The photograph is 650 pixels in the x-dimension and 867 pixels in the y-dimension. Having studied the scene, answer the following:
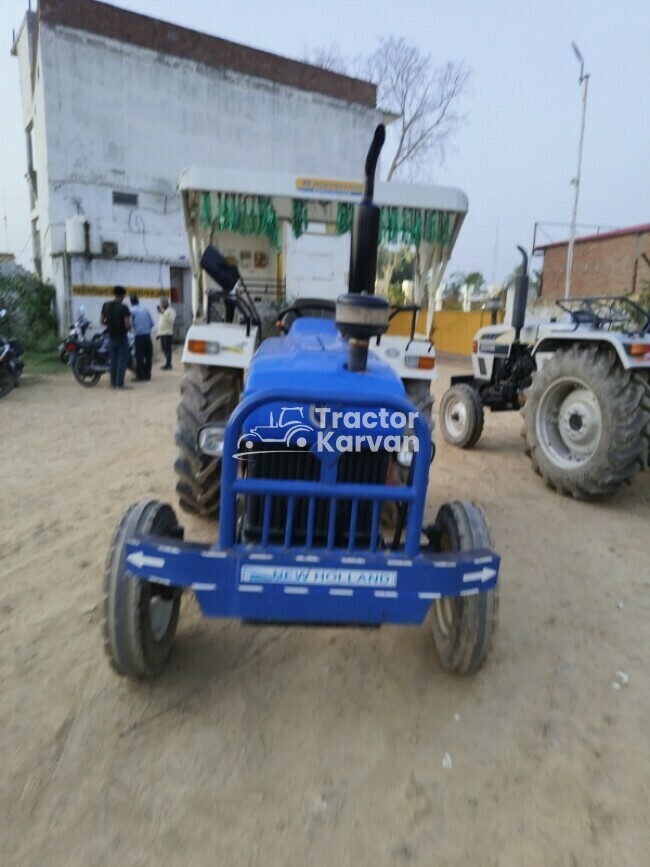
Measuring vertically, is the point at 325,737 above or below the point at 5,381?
below

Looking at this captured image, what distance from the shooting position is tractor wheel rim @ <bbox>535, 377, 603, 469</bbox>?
17.0 ft

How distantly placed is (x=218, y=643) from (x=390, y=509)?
134 centimetres

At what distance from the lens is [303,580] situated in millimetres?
2131

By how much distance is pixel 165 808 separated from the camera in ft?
6.42

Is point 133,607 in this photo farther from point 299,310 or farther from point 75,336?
point 75,336

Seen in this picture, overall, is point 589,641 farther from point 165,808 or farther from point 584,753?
point 165,808

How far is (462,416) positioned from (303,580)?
16.8 ft

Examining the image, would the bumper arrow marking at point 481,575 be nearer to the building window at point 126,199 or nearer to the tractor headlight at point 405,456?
the tractor headlight at point 405,456

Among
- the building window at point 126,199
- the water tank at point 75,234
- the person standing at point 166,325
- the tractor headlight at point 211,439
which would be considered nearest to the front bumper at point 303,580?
the tractor headlight at point 211,439

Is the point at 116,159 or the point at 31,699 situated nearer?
the point at 31,699

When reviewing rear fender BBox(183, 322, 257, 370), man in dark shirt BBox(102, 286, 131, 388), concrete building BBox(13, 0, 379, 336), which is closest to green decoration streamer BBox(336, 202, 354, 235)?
rear fender BBox(183, 322, 257, 370)

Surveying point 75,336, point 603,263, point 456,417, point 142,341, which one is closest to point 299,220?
point 456,417

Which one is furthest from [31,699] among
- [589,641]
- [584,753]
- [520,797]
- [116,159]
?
[116,159]

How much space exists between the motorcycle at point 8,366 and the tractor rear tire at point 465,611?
334 inches
